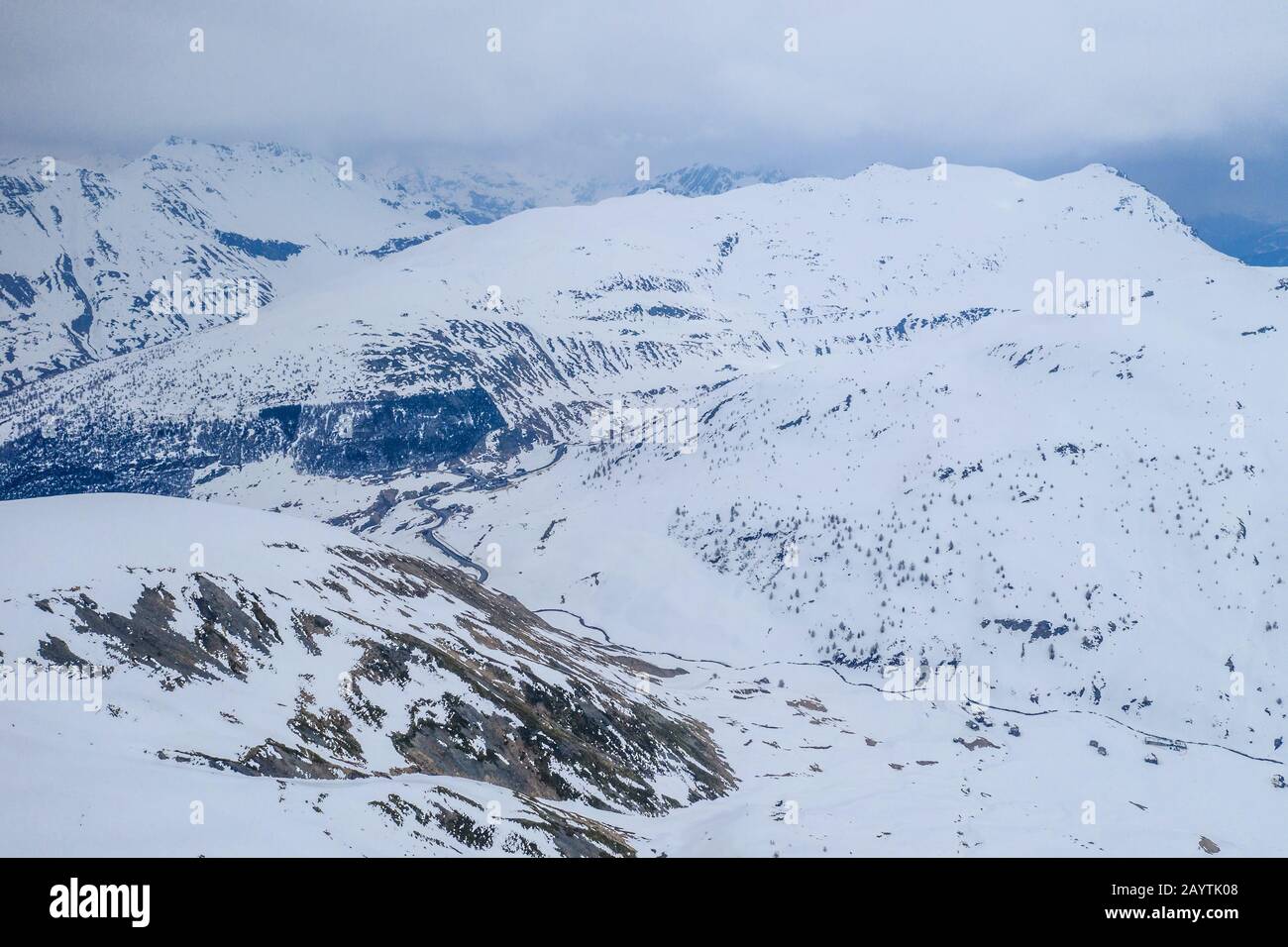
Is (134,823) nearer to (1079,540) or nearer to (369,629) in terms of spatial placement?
(369,629)

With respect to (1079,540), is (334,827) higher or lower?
higher

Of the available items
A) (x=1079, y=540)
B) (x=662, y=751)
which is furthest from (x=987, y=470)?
(x=662, y=751)

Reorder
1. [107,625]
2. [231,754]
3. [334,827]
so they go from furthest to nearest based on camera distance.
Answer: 1. [107,625]
2. [231,754]
3. [334,827]

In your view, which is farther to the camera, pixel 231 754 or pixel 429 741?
pixel 429 741

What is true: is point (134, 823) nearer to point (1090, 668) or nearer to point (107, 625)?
point (107, 625)
